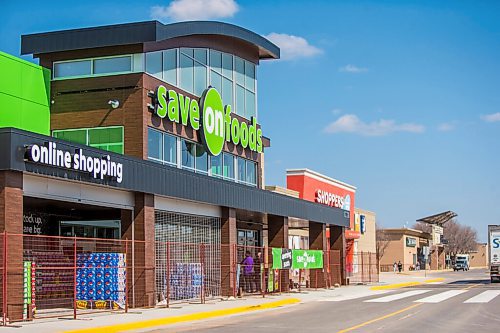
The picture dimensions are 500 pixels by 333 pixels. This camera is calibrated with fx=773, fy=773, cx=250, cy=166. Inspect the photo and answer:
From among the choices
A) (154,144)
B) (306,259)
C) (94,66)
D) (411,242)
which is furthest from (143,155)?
(411,242)

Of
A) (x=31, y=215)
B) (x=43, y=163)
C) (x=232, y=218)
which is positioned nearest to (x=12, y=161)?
(x=43, y=163)

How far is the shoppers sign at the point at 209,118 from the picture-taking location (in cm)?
3055

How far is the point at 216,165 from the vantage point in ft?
115

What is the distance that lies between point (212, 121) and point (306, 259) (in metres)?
7.92

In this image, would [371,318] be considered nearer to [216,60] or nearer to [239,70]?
[216,60]

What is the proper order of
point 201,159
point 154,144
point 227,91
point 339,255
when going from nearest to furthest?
point 154,144, point 201,159, point 227,91, point 339,255

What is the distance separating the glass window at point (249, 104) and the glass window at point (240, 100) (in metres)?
0.38

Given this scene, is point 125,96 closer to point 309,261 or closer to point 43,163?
point 43,163

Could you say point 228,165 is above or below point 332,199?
above

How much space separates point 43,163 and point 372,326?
940 cm

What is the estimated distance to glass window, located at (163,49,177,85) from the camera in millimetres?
31219

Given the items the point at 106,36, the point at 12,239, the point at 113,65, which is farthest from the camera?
the point at 113,65

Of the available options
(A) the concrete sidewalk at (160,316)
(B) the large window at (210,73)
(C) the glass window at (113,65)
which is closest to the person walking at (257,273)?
(A) the concrete sidewalk at (160,316)

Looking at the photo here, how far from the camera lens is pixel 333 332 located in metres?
17.3
